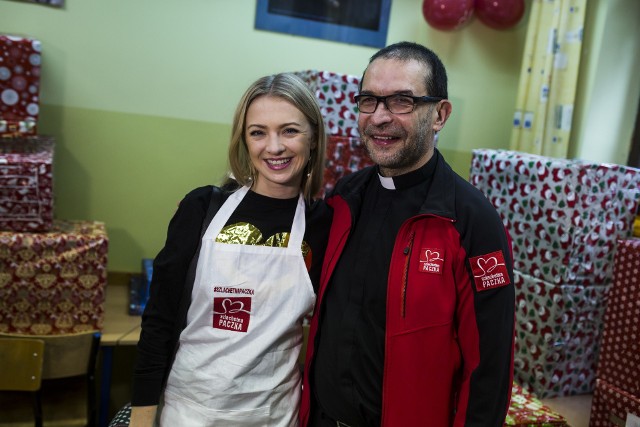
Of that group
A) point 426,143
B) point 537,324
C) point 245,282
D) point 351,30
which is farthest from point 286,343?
point 351,30

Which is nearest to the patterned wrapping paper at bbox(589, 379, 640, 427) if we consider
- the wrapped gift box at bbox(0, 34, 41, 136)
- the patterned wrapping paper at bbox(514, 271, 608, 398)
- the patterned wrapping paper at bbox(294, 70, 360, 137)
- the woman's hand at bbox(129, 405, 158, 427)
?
the patterned wrapping paper at bbox(514, 271, 608, 398)

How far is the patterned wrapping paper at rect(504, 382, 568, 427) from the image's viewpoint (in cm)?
212

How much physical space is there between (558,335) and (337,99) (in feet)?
4.75

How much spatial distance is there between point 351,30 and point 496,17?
90cm

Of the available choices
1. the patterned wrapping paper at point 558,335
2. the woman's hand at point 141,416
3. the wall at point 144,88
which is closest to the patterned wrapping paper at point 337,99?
the wall at point 144,88

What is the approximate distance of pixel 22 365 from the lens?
7.86 feet

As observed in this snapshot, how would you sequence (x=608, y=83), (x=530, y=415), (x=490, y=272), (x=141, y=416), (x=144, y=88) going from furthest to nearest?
(x=608, y=83), (x=144, y=88), (x=530, y=415), (x=141, y=416), (x=490, y=272)

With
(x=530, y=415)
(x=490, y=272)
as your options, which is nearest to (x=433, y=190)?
(x=490, y=272)

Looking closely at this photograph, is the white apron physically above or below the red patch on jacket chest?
below

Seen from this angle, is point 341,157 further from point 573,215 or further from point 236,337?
point 236,337

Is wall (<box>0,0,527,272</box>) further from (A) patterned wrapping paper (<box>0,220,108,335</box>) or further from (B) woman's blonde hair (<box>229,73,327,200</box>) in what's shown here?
(B) woman's blonde hair (<box>229,73,327,200</box>)

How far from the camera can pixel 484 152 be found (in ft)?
9.20

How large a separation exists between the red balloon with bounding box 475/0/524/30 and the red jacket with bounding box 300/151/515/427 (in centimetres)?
238

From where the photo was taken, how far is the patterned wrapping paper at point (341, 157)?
2.78m
